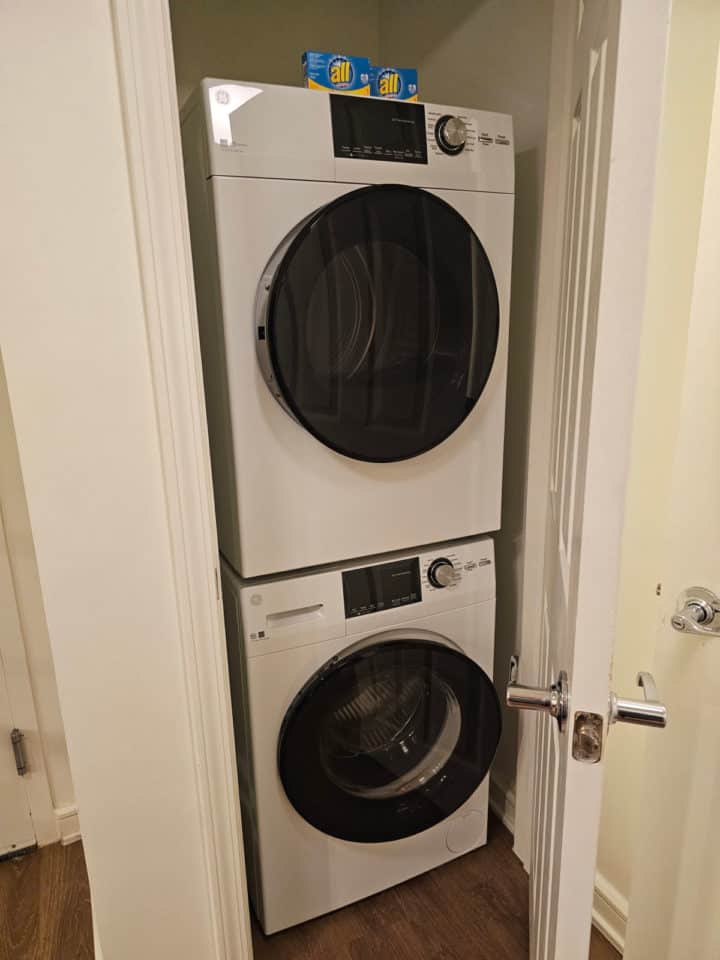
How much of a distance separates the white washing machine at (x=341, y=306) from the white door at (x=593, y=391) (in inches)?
13.3

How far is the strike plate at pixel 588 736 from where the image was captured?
743 millimetres

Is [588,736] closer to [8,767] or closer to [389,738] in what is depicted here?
[389,738]

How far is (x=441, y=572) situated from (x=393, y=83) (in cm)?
107

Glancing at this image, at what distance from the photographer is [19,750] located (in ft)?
5.57

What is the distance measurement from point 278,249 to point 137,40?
0.41 meters

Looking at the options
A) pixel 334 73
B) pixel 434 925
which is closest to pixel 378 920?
pixel 434 925

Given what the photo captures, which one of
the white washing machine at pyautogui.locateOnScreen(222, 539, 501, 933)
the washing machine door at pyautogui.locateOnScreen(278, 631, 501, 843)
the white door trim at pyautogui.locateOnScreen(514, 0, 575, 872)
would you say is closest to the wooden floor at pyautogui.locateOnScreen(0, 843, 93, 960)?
the white washing machine at pyautogui.locateOnScreen(222, 539, 501, 933)

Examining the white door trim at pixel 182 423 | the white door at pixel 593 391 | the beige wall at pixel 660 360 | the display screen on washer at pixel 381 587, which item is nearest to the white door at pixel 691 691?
the beige wall at pixel 660 360

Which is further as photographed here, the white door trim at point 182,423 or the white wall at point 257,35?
the white wall at point 257,35

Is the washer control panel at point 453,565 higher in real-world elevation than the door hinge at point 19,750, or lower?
higher

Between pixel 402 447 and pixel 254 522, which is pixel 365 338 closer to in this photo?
pixel 402 447

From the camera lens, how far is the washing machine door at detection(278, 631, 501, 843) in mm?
1408

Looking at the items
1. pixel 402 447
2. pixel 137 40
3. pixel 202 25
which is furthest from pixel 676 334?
pixel 202 25

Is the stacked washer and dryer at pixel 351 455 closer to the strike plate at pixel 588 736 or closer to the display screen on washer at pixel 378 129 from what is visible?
the display screen on washer at pixel 378 129
